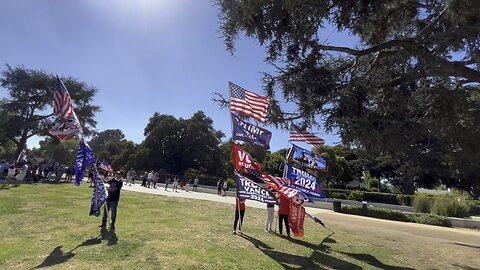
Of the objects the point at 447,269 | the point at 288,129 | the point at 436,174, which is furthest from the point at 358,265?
the point at 436,174

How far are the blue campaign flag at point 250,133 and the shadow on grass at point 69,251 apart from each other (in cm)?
468

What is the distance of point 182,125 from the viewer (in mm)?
60906

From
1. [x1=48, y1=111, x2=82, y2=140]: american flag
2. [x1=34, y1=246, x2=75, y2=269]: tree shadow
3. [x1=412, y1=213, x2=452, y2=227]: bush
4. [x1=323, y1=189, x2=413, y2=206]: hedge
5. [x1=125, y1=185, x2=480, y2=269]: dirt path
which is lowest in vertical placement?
[x1=34, y1=246, x2=75, y2=269]: tree shadow

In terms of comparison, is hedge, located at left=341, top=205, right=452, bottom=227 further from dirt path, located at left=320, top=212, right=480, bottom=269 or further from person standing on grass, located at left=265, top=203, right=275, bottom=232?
person standing on grass, located at left=265, top=203, right=275, bottom=232

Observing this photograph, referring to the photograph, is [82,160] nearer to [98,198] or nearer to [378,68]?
[98,198]

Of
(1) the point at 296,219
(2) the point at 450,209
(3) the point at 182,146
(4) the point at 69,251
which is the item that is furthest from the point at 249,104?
(3) the point at 182,146

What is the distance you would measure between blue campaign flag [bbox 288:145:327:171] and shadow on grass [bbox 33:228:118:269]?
23.4 ft

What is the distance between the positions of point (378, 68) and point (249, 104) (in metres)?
4.37

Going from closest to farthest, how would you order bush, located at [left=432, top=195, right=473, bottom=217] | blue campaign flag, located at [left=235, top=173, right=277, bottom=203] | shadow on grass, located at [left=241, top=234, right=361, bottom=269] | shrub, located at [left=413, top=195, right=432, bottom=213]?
shadow on grass, located at [left=241, top=234, right=361, bottom=269] → blue campaign flag, located at [left=235, top=173, right=277, bottom=203] → bush, located at [left=432, top=195, right=473, bottom=217] → shrub, located at [left=413, top=195, right=432, bottom=213]

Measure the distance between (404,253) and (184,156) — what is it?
4884cm

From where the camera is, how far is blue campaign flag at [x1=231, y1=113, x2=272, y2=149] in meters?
11.3

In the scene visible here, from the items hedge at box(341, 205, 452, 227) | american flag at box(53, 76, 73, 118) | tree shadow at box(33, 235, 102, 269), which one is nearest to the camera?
tree shadow at box(33, 235, 102, 269)

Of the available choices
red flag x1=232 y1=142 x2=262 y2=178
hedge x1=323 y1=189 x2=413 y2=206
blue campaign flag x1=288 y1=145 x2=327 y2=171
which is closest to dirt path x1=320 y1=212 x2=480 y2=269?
blue campaign flag x1=288 y1=145 x2=327 y2=171

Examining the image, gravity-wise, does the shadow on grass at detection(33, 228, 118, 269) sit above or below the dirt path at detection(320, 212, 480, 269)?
below
